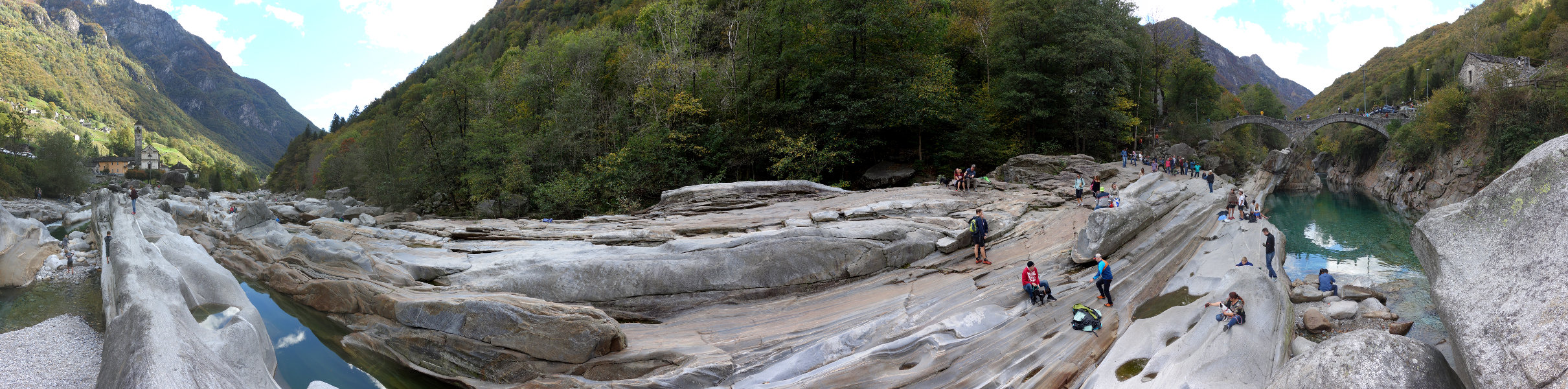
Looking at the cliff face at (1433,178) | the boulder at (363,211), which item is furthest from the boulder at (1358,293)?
the boulder at (363,211)

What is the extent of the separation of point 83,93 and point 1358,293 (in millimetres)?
236835

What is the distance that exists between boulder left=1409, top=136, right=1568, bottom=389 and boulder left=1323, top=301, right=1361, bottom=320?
36.1ft

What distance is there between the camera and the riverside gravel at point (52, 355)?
12703mm

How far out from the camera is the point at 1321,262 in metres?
29.3

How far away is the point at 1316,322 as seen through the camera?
17109 millimetres

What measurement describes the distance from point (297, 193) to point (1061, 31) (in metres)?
123

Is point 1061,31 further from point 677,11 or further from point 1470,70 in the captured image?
point 1470,70

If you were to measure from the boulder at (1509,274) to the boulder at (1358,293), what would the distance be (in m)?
13.7

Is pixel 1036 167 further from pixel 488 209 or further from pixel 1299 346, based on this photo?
pixel 488 209

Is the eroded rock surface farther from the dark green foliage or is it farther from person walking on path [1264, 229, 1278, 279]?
person walking on path [1264, 229, 1278, 279]

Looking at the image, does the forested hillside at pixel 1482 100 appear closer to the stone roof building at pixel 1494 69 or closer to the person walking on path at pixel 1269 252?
the stone roof building at pixel 1494 69

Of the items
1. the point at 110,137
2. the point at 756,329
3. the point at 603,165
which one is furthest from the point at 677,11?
the point at 110,137

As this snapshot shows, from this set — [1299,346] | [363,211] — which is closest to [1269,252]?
[1299,346]

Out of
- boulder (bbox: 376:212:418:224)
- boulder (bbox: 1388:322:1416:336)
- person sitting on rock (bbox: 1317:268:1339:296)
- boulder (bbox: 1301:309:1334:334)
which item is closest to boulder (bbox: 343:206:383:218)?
boulder (bbox: 376:212:418:224)
